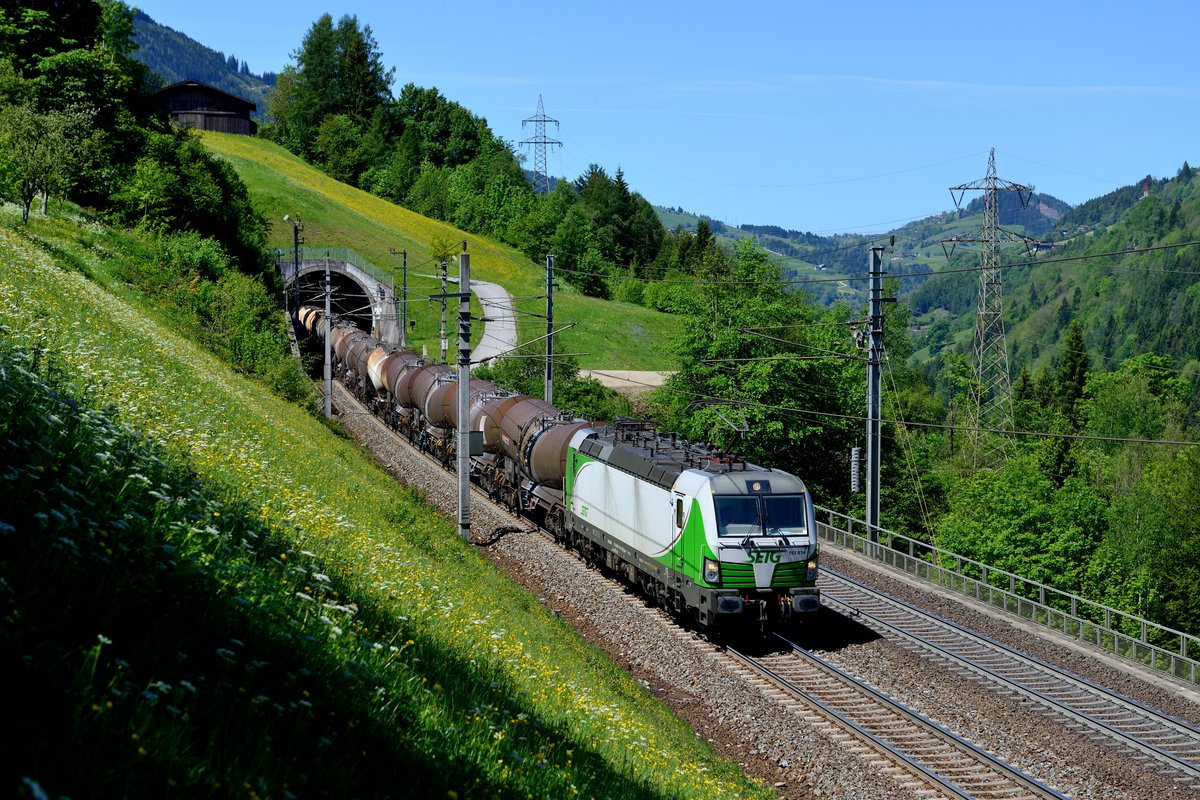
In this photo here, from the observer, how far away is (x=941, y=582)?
27.6m

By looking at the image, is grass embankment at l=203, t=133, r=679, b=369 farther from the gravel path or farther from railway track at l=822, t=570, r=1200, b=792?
railway track at l=822, t=570, r=1200, b=792

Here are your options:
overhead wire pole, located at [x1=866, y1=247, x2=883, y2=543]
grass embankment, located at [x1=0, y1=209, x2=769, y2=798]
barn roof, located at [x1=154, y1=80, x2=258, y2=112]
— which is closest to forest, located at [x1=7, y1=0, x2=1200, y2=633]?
overhead wire pole, located at [x1=866, y1=247, x2=883, y2=543]

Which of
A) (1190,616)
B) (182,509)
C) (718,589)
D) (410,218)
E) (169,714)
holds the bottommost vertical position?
(1190,616)

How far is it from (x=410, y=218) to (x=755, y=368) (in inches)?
2842

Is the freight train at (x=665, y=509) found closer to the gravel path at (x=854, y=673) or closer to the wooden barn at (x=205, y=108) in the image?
the gravel path at (x=854, y=673)

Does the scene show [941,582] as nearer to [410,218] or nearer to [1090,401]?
[1090,401]

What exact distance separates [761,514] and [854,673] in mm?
3567

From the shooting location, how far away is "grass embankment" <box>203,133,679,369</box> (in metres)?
79.6

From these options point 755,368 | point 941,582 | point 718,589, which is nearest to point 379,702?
point 718,589

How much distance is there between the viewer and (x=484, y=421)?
35.8 metres

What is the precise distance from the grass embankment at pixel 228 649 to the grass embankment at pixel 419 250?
57651 millimetres

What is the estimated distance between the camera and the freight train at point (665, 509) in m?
20.6

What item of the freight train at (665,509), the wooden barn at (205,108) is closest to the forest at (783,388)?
the freight train at (665,509)

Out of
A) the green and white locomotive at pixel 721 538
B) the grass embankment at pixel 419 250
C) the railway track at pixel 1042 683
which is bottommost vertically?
the railway track at pixel 1042 683
